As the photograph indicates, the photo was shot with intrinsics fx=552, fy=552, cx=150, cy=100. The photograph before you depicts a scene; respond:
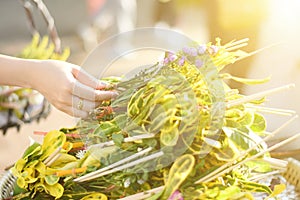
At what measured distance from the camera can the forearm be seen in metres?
0.90

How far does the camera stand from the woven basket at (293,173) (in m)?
0.97

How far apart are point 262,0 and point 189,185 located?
3.45 ft

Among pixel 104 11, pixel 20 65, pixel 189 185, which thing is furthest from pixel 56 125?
pixel 104 11

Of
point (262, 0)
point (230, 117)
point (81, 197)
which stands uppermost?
point (262, 0)

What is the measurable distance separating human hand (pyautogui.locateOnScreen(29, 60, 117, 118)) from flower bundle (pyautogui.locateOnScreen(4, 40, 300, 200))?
2cm

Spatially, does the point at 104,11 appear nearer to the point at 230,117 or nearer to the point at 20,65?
the point at 20,65

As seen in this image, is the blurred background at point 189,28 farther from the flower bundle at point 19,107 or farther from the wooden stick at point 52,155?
the wooden stick at point 52,155

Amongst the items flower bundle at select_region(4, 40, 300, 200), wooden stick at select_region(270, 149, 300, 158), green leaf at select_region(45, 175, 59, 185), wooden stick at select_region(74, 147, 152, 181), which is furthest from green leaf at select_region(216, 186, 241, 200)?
wooden stick at select_region(270, 149, 300, 158)

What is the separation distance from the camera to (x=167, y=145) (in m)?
0.67

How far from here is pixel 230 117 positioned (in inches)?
29.3

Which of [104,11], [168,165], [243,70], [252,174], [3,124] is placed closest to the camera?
[168,165]

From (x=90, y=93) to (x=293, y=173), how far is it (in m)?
0.41

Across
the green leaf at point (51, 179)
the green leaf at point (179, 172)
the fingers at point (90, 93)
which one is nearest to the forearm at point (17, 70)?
the fingers at point (90, 93)

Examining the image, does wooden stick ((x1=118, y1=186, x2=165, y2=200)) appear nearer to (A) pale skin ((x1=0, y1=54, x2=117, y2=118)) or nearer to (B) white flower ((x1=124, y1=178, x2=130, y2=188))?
(B) white flower ((x1=124, y1=178, x2=130, y2=188))
